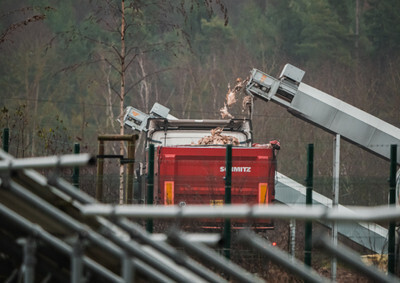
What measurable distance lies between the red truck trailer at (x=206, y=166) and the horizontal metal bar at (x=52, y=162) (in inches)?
227

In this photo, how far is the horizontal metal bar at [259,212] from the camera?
4617 mm

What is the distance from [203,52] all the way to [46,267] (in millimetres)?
54172

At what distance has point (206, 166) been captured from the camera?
41.4 feet

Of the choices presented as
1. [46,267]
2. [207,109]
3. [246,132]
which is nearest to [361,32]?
[207,109]

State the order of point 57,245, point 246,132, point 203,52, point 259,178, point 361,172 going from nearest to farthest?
point 57,245
point 259,178
point 246,132
point 361,172
point 203,52

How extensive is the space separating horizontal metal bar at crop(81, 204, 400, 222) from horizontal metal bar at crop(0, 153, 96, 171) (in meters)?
0.29

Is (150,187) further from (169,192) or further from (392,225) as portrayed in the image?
(392,225)

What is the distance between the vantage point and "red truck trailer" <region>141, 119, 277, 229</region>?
37.7 feet

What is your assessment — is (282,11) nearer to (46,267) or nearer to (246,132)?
(246,132)

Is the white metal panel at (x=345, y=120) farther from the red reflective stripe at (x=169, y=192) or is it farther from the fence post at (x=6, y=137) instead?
the fence post at (x=6, y=137)

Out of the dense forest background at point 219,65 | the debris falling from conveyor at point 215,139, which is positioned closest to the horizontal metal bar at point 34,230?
the debris falling from conveyor at point 215,139

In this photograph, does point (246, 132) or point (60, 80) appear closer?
point (246, 132)

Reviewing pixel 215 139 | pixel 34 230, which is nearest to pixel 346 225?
pixel 215 139

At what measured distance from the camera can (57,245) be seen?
5496mm
